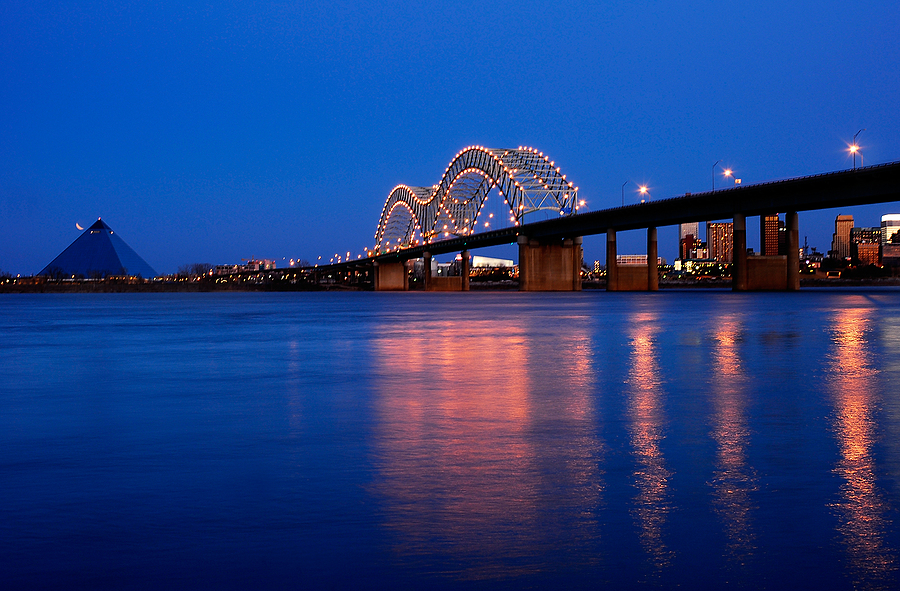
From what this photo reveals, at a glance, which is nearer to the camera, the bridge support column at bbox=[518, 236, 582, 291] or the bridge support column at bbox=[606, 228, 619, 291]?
the bridge support column at bbox=[606, 228, 619, 291]

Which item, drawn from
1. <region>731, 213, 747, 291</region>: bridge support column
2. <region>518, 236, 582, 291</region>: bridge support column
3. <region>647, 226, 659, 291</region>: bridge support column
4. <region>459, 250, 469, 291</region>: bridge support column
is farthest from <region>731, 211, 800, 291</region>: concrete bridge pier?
<region>459, 250, 469, 291</region>: bridge support column

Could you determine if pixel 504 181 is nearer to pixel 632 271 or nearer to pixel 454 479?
pixel 632 271

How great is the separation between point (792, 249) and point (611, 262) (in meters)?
36.3

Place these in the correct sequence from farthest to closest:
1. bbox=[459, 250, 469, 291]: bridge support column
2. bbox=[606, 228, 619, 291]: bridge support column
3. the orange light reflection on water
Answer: bbox=[459, 250, 469, 291]: bridge support column < bbox=[606, 228, 619, 291]: bridge support column < the orange light reflection on water

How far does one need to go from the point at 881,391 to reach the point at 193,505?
11456mm

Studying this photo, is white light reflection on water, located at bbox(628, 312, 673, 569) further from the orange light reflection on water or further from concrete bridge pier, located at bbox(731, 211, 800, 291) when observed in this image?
concrete bridge pier, located at bbox(731, 211, 800, 291)

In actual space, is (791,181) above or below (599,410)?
above

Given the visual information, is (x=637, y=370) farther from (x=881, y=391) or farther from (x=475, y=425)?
(x=475, y=425)

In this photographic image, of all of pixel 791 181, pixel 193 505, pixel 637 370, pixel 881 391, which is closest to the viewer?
pixel 193 505

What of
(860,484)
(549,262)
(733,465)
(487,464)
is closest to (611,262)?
(549,262)

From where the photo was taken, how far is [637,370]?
1850 centimetres

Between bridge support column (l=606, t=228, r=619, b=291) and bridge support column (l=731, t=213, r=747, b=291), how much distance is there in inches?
962

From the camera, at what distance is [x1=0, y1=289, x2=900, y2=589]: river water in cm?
559

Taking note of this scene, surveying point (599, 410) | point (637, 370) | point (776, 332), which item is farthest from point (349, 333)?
point (599, 410)
